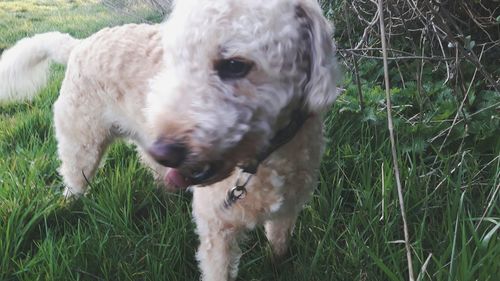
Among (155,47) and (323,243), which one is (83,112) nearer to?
(155,47)

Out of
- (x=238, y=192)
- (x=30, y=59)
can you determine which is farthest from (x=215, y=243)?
(x=30, y=59)

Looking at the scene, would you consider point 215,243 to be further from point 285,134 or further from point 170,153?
point 170,153

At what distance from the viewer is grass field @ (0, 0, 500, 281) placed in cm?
186

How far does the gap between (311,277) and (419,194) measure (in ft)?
2.09

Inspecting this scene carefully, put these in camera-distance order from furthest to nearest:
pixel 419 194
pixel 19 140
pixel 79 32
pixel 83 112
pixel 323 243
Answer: pixel 79 32 → pixel 19 140 → pixel 83 112 → pixel 419 194 → pixel 323 243

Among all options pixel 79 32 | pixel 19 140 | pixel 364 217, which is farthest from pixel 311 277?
pixel 79 32

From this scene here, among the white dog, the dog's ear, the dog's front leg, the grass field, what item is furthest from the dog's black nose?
the grass field

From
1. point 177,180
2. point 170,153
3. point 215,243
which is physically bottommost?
point 215,243

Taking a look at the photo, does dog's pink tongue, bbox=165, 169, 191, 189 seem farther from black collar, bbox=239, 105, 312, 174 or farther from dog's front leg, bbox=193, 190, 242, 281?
dog's front leg, bbox=193, 190, 242, 281

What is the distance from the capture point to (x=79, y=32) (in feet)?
15.5

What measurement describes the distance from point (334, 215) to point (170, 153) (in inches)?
44.9

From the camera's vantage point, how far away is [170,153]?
1285mm

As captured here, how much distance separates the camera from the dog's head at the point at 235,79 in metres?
1.35

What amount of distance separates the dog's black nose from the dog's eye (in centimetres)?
25
